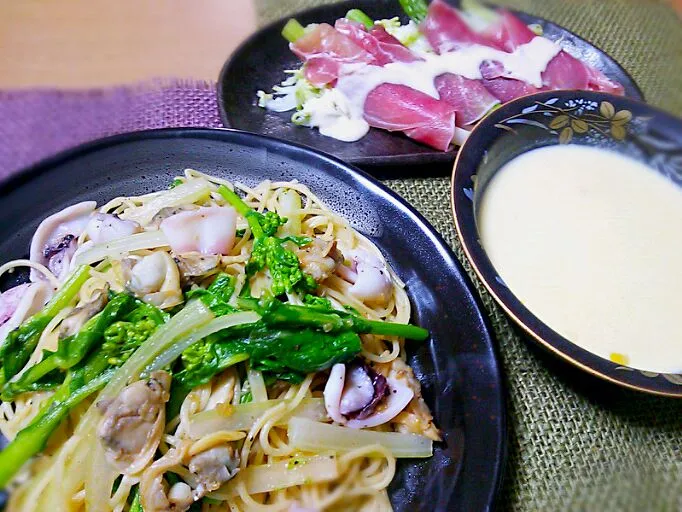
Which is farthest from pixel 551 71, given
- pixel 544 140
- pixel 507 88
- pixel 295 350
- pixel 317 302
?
pixel 295 350

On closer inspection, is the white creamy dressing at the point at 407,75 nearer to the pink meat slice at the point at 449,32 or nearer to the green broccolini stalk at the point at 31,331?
the pink meat slice at the point at 449,32

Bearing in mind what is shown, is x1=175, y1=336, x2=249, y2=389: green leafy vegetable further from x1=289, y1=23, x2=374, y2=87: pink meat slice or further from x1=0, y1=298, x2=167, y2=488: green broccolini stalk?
x1=289, y1=23, x2=374, y2=87: pink meat slice

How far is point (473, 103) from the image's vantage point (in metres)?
2.38

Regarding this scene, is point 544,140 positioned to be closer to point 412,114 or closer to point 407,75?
point 412,114

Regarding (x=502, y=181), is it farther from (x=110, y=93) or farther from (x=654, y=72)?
(x=110, y=93)

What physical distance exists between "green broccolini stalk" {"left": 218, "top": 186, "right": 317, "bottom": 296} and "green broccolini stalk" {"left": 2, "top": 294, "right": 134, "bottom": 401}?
1.22 ft

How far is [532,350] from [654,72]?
3.31ft

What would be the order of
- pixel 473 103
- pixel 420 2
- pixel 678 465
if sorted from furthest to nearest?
pixel 420 2 < pixel 473 103 < pixel 678 465

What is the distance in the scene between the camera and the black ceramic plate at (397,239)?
1342mm

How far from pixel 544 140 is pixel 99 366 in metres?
1.42

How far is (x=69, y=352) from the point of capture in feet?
4.31

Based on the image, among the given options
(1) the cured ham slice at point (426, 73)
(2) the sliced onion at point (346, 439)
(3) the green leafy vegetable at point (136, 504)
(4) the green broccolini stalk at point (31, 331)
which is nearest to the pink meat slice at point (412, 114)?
(1) the cured ham slice at point (426, 73)

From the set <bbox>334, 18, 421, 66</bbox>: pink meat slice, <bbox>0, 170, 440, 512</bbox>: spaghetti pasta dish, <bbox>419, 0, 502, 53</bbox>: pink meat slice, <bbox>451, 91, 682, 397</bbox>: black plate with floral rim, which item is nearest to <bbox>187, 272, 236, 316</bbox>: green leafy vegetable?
<bbox>0, 170, 440, 512</bbox>: spaghetti pasta dish

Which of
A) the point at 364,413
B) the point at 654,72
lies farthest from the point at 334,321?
the point at 654,72
